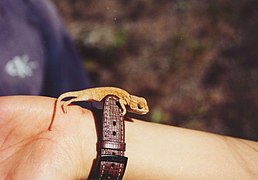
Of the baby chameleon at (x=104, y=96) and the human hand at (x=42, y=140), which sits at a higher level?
the baby chameleon at (x=104, y=96)

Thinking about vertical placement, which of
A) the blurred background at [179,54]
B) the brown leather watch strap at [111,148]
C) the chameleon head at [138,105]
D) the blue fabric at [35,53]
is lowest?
the brown leather watch strap at [111,148]

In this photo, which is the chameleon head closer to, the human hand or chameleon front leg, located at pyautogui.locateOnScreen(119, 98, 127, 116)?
chameleon front leg, located at pyautogui.locateOnScreen(119, 98, 127, 116)

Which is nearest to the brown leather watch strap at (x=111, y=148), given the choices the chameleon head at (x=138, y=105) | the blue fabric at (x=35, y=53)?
the chameleon head at (x=138, y=105)

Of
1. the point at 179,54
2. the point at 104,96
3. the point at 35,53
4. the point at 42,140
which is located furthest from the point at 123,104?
the point at 179,54

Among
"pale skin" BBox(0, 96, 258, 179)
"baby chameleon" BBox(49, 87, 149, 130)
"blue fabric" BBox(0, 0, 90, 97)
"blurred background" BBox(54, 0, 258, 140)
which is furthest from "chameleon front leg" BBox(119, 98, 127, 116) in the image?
"blurred background" BBox(54, 0, 258, 140)

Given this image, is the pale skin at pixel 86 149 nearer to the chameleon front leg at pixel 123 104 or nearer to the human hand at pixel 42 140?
the human hand at pixel 42 140

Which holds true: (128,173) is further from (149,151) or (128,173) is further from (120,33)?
(120,33)

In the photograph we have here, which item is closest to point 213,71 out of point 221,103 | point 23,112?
point 221,103
